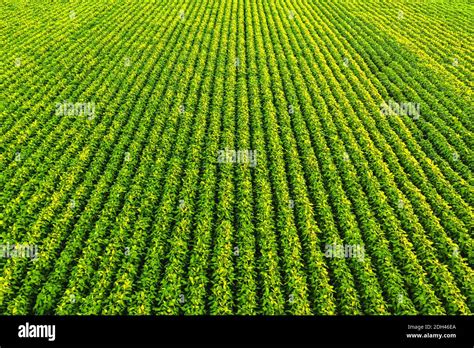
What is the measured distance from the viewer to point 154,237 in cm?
1288

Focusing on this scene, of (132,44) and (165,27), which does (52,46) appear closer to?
(132,44)

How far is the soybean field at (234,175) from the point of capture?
11.4 meters

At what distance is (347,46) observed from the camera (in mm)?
29891

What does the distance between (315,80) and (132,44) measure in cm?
1594

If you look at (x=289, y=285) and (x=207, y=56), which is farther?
(x=207, y=56)

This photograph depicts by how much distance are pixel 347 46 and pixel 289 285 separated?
82.0 feet

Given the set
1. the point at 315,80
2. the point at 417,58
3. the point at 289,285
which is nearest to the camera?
the point at 289,285

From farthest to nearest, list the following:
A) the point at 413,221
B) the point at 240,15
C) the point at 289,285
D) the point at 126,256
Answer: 1. the point at 240,15
2. the point at 413,221
3. the point at 126,256
4. the point at 289,285

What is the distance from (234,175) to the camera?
16266 mm

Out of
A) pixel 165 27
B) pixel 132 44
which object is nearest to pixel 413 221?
pixel 132 44

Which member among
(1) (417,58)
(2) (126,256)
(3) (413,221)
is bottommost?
(2) (126,256)

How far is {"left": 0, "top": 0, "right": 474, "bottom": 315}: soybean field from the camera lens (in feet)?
37.3

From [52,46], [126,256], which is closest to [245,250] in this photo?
[126,256]

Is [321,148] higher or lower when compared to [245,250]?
higher
